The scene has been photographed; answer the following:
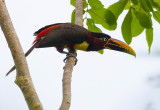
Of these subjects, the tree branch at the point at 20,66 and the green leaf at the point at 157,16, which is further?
the green leaf at the point at 157,16

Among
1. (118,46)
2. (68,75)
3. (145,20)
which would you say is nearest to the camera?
(68,75)

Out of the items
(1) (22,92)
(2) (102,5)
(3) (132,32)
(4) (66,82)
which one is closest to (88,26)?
(2) (102,5)

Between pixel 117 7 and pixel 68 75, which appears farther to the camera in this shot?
pixel 117 7

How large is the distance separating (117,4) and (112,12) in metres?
0.10

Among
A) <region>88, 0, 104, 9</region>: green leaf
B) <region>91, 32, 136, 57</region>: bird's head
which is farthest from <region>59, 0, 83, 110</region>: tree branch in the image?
<region>91, 32, 136, 57</region>: bird's head

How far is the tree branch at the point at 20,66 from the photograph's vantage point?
1923 millimetres

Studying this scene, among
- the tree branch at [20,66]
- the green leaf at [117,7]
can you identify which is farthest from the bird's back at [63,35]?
the tree branch at [20,66]

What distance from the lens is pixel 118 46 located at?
4.72 m

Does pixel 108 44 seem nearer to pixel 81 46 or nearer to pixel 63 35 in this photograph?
pixel 81 46

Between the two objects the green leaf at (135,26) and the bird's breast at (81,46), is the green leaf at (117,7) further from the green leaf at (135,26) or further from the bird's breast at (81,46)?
the bird's breast at (81,46)

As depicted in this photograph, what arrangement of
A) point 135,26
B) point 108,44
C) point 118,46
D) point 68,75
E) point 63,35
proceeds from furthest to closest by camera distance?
point 108,44, point 118,46, point 63,35, point 135,26, point 68,75

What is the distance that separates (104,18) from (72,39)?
2.90ft

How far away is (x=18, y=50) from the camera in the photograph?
209 centimetres

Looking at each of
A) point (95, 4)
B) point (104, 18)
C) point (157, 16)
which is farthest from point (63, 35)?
point (157, 16)
